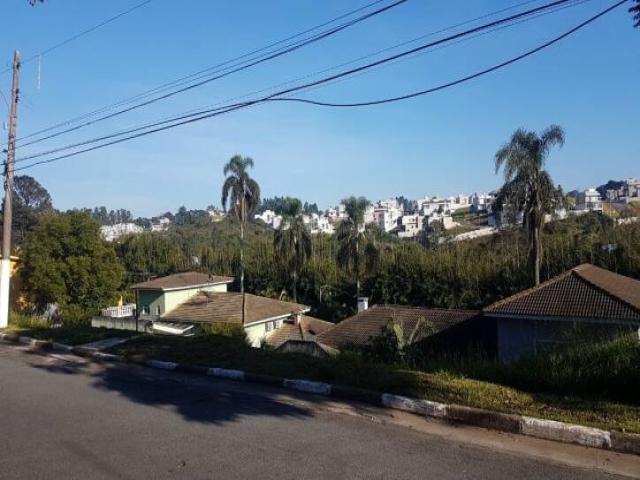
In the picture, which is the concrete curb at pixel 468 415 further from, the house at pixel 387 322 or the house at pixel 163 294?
the house at pixel 163 294

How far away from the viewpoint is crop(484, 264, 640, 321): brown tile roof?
1817 cm

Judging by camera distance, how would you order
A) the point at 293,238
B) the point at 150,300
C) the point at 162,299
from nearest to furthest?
the point at 162,299 → the point at 150,300 → the point at 293,238

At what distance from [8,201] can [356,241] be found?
29.3m

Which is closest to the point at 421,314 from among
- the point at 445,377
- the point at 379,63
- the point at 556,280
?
the point at 556,280

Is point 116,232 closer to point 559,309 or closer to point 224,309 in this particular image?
point 224,309

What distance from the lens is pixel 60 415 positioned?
696 centimetres

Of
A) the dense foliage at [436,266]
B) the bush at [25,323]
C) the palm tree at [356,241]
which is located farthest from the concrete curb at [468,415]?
the palm tree at [356,241]

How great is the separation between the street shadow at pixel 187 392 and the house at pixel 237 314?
69.3 feet

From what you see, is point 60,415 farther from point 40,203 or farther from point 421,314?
point 40,203

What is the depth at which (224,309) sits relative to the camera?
117 ft

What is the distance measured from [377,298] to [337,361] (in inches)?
1510

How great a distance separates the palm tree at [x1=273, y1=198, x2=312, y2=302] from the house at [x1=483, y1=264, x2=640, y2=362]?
1112 inches

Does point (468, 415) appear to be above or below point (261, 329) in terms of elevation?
above

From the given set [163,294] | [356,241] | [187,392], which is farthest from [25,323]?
[356,241]
